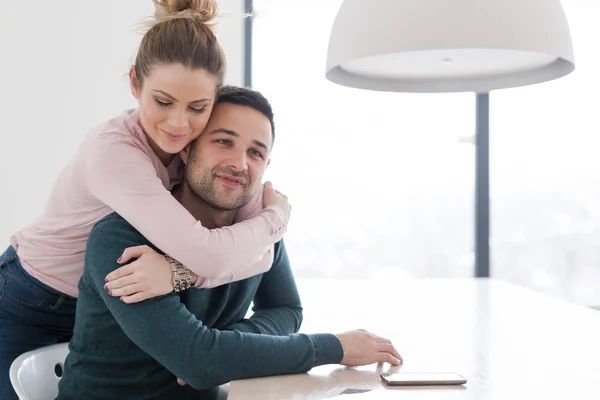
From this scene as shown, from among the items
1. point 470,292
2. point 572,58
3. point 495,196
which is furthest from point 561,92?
point 572,58

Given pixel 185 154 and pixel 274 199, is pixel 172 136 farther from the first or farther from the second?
pixel 274 199

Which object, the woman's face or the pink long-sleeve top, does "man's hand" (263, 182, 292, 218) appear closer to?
the pink long-sleeve top

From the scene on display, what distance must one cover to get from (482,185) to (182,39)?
3413 millimetres

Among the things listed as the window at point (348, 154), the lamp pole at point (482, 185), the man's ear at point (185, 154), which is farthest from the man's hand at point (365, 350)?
the lamp pole at point (482, 185)

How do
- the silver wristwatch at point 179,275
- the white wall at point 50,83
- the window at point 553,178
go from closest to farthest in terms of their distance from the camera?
the silver wristwatch at point 179,275 → the white wall at point 50,83 → the window at point 553,178

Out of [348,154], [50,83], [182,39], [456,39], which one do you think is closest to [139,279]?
[182,39]

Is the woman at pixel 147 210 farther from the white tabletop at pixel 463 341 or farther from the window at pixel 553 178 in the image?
the window at pixel 553 178

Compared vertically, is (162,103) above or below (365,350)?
above

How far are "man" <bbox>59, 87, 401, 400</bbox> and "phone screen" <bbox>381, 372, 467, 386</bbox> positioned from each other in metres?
0.11

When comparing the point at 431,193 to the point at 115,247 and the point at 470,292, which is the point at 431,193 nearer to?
the point at 470,292

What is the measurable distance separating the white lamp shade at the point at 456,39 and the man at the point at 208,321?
11.7 inches

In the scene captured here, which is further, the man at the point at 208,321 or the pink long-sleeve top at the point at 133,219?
the pink long-sleeve top at the point at 133,219

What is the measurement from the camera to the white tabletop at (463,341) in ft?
4.05

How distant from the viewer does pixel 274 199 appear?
172cm
